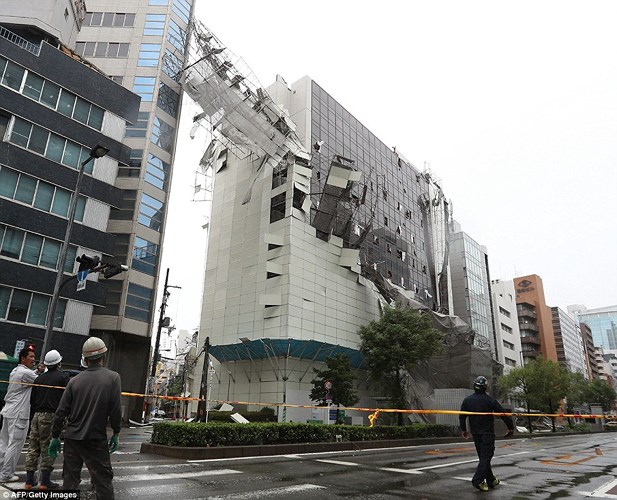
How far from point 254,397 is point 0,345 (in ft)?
51.2

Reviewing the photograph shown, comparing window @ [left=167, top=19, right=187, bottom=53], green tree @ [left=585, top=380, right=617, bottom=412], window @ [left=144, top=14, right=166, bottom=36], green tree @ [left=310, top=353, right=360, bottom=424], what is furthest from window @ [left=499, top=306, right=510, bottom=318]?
window @ [left=144, top=14, right=166, bottom=36]

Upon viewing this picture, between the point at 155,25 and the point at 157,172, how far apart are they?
1342cm

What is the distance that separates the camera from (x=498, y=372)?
40.9 meters

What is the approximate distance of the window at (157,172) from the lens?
3312 centimetres

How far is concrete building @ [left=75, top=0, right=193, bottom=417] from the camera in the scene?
30000 millimetres

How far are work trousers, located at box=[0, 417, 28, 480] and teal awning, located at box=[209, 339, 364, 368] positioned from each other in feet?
72.5

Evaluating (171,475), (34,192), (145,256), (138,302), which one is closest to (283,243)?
(145,256)

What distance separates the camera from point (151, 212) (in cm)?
3278

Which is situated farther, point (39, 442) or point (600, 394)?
point (600, 394)

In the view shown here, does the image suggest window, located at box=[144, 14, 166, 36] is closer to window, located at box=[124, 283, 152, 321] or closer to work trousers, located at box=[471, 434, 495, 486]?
window, located at box=[124, 283, 152, 321]

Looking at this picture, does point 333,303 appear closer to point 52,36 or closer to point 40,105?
point 40,105

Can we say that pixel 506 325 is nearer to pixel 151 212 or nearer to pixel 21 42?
pixel 151 212

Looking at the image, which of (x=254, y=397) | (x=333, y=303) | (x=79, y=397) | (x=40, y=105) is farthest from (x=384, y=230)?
(x=79, y=397)
